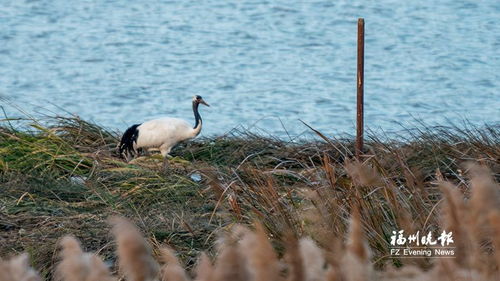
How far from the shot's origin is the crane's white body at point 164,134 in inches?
322

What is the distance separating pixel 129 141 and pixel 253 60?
451 inches

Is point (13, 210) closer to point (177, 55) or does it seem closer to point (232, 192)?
point (232, 192)

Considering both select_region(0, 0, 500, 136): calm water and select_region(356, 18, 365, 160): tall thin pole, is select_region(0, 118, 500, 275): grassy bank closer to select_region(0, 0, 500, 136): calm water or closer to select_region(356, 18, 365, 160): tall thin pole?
select_region(356, 18, 365, 160): tall thin pole

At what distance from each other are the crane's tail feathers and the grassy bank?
0.25 feet

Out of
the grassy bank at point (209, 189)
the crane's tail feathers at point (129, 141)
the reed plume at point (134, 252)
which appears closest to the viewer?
the reed plume at point (134, 252)

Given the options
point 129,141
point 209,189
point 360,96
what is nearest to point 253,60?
point 129,141

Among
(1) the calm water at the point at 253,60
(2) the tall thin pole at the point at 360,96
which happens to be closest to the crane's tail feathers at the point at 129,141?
(2) the tall thin pole at the point at 360,96

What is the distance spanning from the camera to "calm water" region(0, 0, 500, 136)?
15.2 metres

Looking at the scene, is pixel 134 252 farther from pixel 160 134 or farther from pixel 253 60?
pixel 253 60

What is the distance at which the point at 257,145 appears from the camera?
7.02 metres

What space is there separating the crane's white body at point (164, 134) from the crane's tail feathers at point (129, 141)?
7cm

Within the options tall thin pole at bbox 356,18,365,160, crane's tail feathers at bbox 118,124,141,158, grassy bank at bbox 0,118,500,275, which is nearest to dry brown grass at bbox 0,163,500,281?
grassy bank at bbox 0,118,500,275

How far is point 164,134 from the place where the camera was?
8320 mm

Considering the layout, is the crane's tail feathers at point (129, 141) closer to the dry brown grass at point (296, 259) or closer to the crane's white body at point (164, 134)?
the crane's white body at point (164, 134)
